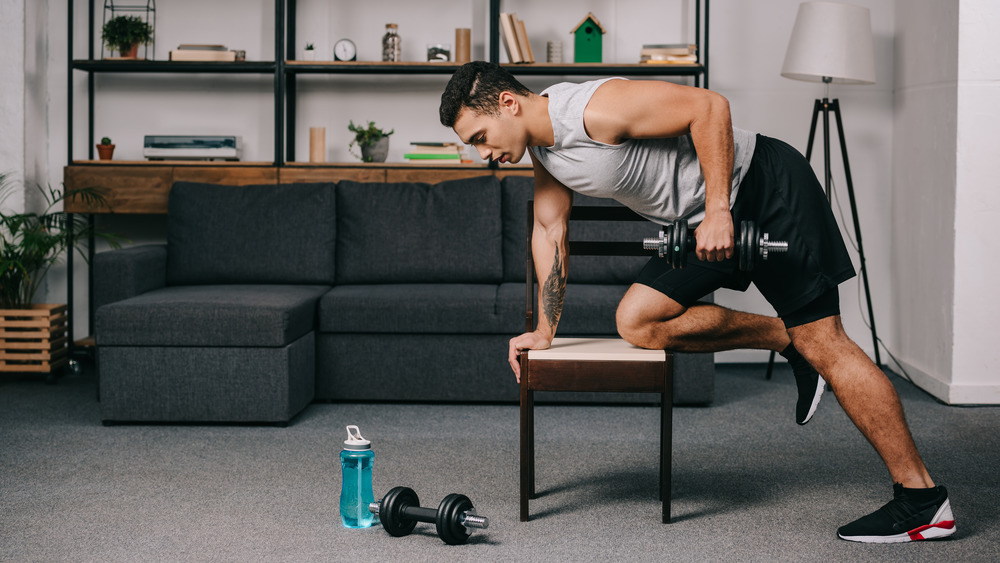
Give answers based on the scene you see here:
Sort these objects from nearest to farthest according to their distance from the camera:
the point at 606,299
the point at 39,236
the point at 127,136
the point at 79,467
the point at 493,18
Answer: the point at 79,467, the point at 606,299, the point at 39,236, the point at 493,18, the point at 127,136

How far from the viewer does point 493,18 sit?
13.5ft

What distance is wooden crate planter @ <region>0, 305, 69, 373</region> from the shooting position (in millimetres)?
3723

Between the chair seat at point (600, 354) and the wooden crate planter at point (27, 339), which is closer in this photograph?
the chair seat at point (600, 354)

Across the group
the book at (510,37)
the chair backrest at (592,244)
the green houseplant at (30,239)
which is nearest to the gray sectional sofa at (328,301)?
the green houseplant at (30,239)

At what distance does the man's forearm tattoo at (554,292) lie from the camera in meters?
2.24

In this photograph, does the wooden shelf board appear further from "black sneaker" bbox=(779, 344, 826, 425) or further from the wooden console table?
"black sneaker" bbox=(779, 344, 826, 425)

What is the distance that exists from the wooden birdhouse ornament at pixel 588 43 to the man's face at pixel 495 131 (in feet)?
7.63

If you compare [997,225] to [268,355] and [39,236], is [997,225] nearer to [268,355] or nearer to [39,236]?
[268,355]

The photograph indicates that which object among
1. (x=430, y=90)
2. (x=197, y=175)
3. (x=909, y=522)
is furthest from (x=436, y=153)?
(x=909, y=522)

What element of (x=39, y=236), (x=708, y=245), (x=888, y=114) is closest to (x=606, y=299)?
(x=708, y=245)

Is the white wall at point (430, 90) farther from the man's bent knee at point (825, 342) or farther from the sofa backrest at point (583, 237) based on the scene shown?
the man's bent knee at point (825, 342)

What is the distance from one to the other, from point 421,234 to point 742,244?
2.03 m

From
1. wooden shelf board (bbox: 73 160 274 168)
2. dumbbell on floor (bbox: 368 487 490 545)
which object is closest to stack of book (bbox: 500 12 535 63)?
wooden shelf board (bbox: 73 160 274 168)

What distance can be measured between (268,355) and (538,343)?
1229mm
